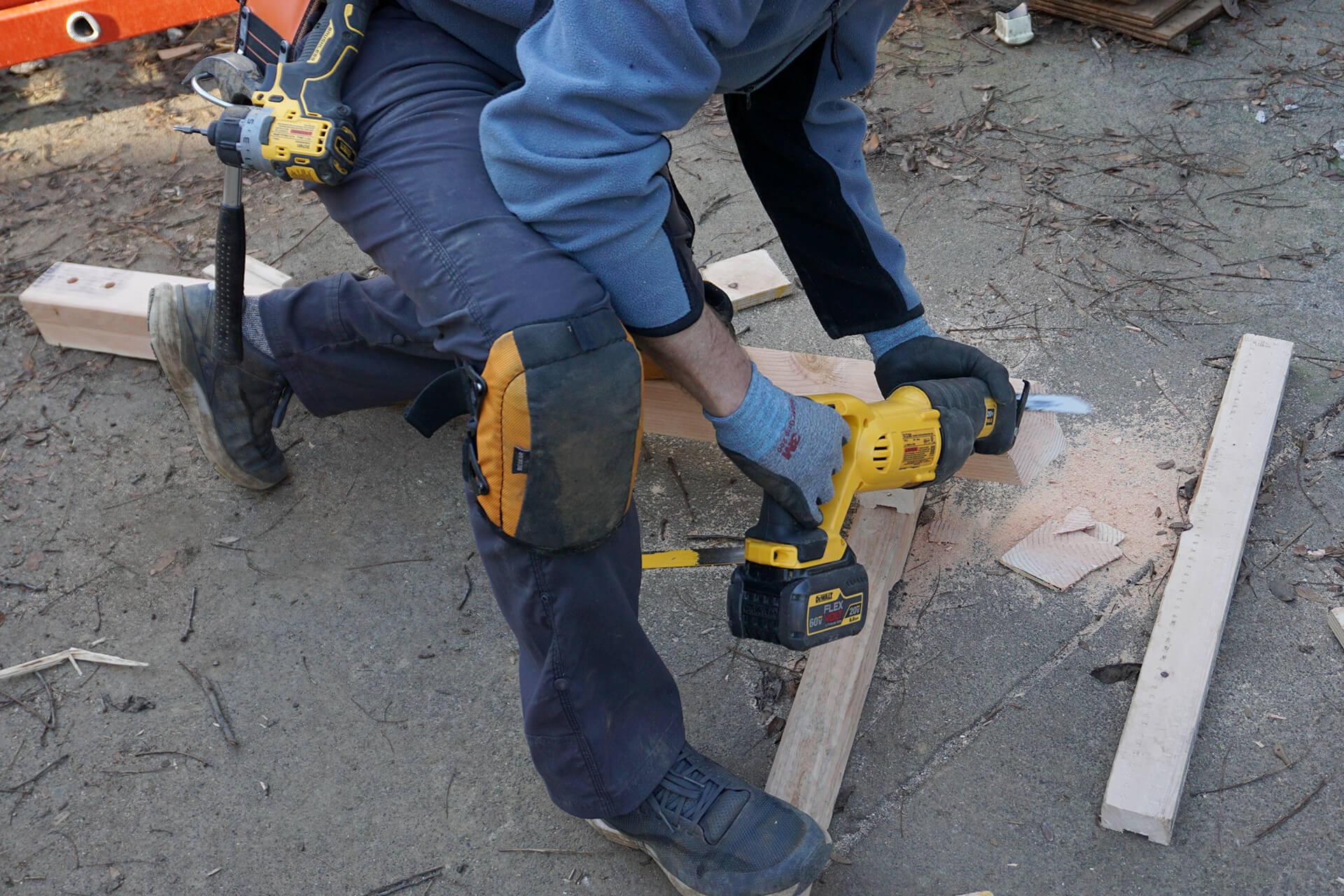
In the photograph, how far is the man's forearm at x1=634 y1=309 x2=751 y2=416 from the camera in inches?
60.9

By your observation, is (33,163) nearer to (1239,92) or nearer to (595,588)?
(595,588)

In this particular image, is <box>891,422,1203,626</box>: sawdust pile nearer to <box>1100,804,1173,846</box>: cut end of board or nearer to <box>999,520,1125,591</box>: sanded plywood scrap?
<box>999,520,1125,591</box>: sanded plywood scrap

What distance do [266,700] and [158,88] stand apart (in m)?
3.25

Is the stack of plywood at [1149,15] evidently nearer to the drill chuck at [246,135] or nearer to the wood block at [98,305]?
the wood block at [98,305]

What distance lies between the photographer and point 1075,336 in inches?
104


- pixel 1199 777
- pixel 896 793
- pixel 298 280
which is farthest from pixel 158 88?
pixel 1199 777

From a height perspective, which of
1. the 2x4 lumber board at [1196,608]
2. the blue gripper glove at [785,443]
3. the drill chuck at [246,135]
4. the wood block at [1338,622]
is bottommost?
the wood block at [1338,622]

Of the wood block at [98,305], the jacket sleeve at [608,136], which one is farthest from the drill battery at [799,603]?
the wood block at [98,305]

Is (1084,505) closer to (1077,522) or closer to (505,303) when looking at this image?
(1077,522)

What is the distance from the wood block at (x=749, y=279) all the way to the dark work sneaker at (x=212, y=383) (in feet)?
4.09

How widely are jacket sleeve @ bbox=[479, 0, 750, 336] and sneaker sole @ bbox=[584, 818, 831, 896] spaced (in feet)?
2.83

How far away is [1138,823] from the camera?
1.65 metres

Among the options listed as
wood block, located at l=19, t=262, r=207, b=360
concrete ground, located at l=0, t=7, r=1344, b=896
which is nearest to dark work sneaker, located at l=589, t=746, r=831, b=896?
concrete ground, located at l=0, t=7, r=1344, b=896

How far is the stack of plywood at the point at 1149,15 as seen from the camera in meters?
3.70
